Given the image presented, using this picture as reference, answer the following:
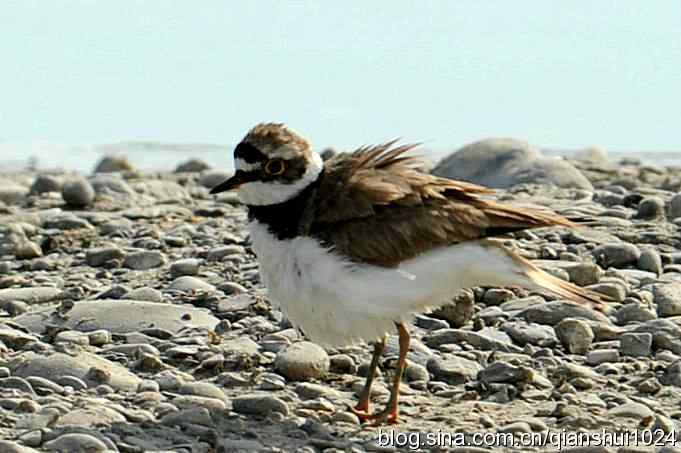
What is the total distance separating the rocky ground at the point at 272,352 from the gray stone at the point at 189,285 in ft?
0.08

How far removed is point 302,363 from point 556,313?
5.99 ft

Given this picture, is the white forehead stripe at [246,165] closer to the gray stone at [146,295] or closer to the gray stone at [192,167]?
the gray stone at [146,295]

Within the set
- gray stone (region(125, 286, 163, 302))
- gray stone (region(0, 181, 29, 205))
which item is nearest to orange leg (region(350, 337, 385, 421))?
gray stone (region(125, 286, 163, 302))

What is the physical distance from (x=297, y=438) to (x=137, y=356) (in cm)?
148

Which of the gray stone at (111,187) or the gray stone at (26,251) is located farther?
the gray stone at (111,187)

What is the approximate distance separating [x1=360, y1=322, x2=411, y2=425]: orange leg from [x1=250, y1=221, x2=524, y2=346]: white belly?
0.37ft

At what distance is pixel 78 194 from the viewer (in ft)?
42.0

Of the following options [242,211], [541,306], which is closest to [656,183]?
[242,211]

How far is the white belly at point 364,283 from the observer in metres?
6.92

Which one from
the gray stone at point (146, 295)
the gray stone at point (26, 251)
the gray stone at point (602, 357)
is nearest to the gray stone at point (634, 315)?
the gray stone at point (602, 357)

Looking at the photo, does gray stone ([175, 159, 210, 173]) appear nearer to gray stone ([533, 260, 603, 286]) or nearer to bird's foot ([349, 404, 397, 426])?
gray stone ([533, 260, 603, 286])

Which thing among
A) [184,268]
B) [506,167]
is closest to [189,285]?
[184,268]

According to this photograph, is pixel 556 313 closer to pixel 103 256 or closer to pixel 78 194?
pixel 103 256

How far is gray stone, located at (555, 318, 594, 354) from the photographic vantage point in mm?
8023
